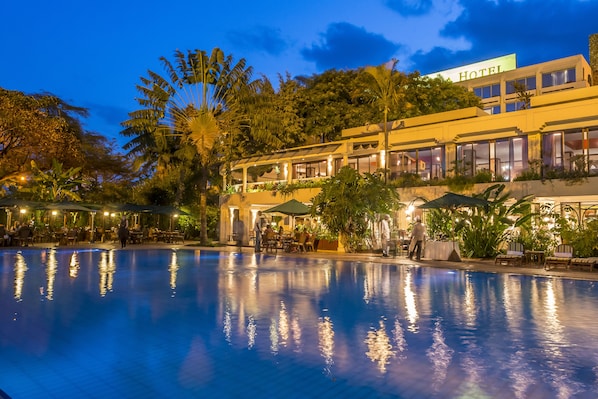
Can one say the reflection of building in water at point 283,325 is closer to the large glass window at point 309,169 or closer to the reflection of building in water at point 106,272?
the reflection of building in water at point 106,272

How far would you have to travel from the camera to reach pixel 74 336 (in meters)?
7.09

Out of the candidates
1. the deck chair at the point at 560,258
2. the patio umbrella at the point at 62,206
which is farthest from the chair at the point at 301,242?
the patio umbrella at the point at 62,206

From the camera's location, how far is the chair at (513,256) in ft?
57.6

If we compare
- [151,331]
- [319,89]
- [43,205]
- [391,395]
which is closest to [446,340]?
[391,395]

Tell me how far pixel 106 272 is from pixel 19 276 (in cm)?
235

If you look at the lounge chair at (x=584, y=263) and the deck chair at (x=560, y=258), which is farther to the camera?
the deck chair at (x=560, y=258)

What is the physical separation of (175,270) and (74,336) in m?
8.85

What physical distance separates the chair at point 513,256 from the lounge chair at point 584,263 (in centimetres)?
185

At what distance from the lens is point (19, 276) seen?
13672 mm

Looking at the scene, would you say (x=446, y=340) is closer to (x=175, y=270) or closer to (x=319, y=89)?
(x=175, y=270)

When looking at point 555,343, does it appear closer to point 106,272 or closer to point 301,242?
point 106,272

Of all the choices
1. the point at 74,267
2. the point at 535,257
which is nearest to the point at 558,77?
the point at 535,257

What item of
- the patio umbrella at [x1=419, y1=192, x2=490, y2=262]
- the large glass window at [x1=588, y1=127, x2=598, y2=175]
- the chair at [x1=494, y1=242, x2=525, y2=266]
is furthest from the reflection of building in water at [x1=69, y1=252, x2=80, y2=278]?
the large glass window at [x1=588, y1=127, x2=598, y2=175]

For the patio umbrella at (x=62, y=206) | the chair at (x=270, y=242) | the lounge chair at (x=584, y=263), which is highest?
the patio umbrella at (x=62, y=206)
